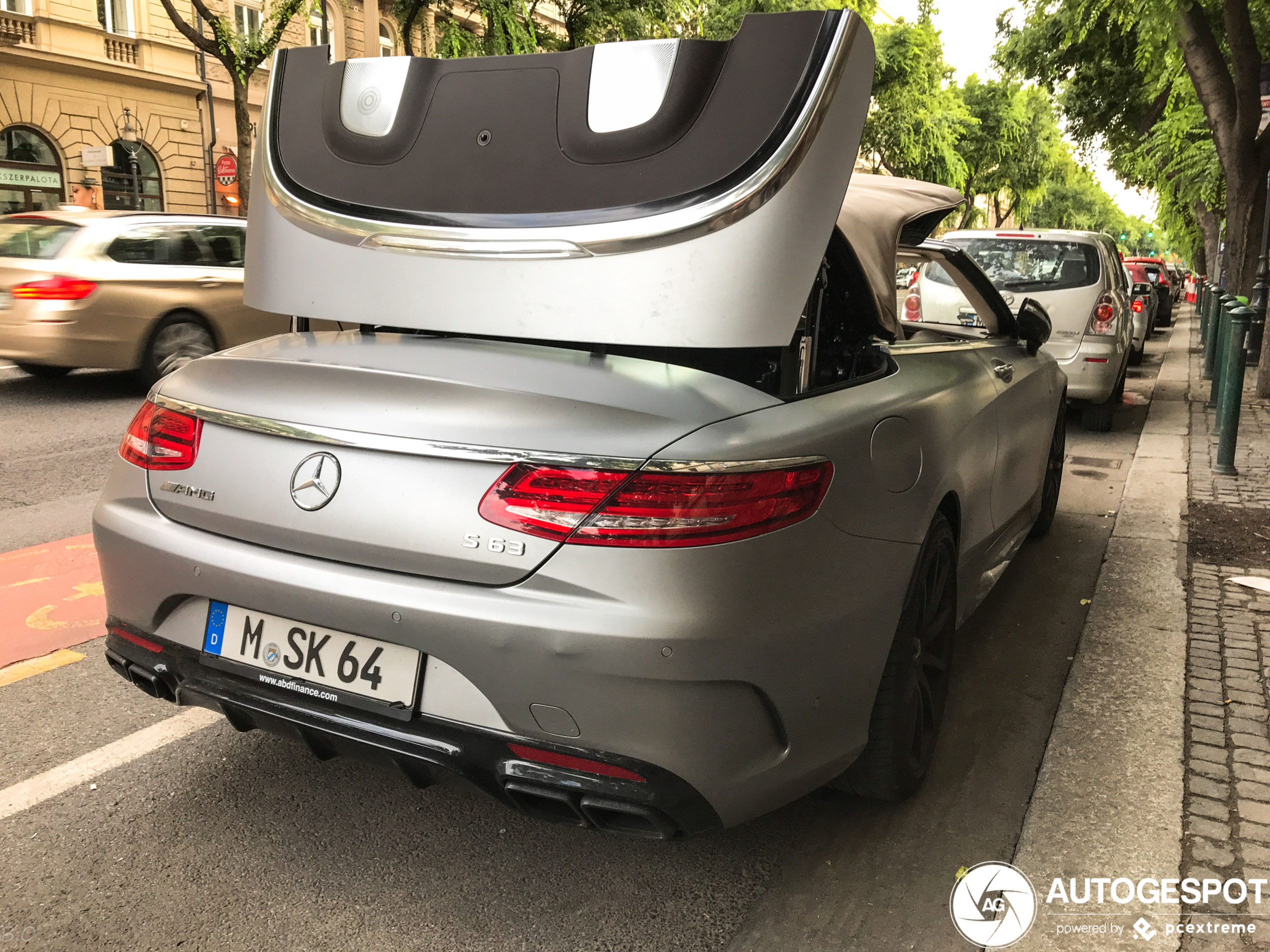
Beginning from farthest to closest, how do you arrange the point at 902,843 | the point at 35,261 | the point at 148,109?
the point at 148,109 → the point at 35,261 → the point at 902,843

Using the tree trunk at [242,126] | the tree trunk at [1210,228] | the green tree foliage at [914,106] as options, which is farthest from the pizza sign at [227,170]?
the tree trunk at [1210,228]

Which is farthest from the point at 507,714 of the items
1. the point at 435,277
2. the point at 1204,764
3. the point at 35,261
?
the point at 35,261

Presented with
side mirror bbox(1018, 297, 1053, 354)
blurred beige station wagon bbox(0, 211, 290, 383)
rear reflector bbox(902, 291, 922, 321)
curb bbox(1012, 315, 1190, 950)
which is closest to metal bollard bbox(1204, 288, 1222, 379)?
rear reflector bbox(902, 291, 922, 321)

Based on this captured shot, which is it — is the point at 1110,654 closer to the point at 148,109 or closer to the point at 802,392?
the point at 802,392

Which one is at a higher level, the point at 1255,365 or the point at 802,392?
the point at 802,392

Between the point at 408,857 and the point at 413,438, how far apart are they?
1.10 m

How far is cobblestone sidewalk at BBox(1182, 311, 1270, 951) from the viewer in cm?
273

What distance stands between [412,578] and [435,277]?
757 millimetres

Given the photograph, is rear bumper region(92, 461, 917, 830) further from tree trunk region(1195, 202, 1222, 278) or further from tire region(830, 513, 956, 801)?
tree trunk region(1195, 202, 1222, 278)

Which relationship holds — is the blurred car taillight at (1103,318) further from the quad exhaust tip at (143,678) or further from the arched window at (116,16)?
the arched window at (116,16)

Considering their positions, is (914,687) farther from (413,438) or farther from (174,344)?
(174,344)

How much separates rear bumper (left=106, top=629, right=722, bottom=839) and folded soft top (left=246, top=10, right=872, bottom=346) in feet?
2.87

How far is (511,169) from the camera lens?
8.73 feet

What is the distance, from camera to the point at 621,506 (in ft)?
7.13
